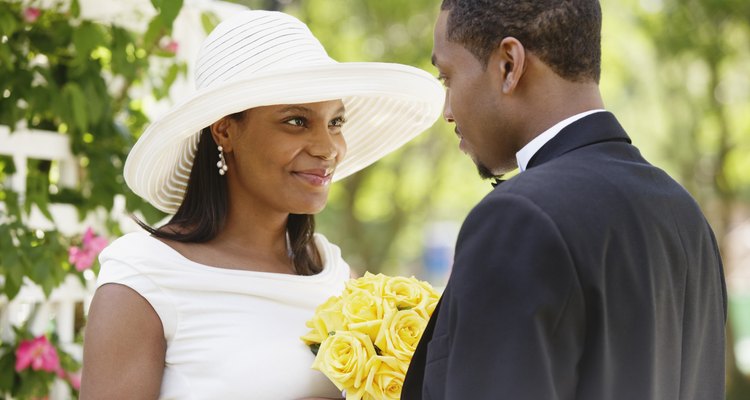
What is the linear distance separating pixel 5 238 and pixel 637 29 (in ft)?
30.9

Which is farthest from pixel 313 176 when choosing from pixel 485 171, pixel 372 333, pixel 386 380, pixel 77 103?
pixel 77 103

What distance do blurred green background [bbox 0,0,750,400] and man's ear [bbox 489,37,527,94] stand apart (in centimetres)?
138

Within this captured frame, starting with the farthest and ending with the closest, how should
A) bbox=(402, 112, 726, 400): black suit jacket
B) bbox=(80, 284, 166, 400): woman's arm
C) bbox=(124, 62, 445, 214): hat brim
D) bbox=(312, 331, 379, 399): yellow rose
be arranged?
1. bbox=(124, 62, 445, 214): hat brim
2. bbox=(80, 284, 166, 400): woman's arm
3. bbox=(312, 331, 379, 399): yellow rose
4. bbox=(402, 112, 726, 400): black suit jacket

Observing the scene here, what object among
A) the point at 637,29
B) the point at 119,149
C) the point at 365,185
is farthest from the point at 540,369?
the point at 365,185

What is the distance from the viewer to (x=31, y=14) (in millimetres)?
3785

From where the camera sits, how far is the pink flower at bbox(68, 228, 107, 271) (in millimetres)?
3861

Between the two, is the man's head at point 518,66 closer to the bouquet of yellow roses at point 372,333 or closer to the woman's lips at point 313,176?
the bouquet of yellow roses at point 372,333

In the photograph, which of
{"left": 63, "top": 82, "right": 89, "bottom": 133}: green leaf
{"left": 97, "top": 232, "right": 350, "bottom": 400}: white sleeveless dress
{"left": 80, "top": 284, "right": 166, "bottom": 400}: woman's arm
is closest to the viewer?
{"left": 80, "top": 284, "right": 166, "bottom": 400}: woman's arm

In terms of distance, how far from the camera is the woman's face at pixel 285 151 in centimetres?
282

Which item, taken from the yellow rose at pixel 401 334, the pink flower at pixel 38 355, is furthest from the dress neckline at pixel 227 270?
the pink flower at pixel 38 355

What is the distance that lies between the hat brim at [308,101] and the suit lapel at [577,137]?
102 centimetres

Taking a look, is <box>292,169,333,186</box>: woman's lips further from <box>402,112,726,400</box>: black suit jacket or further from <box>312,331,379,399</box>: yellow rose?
<box>402,112,726,400</box>: black suit jacket

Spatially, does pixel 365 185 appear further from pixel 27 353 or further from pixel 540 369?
pixel 540 369

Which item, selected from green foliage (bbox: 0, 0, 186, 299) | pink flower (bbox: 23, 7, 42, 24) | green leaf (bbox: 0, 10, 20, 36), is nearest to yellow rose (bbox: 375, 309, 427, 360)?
green foliage (bbox: 0, 0, 186, 299)
